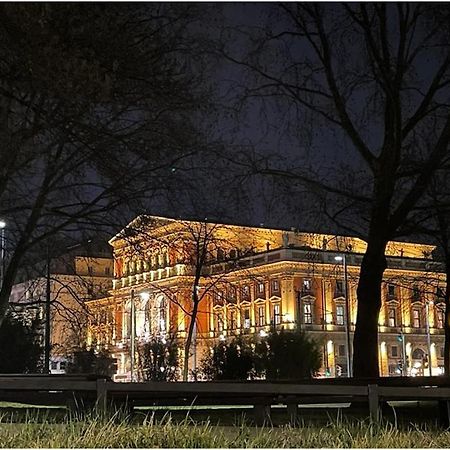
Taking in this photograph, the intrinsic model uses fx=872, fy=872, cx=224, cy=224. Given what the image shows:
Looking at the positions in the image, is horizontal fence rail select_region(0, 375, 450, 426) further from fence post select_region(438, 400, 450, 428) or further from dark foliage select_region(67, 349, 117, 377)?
dark foliage select_region(67, 349, 117, 377)

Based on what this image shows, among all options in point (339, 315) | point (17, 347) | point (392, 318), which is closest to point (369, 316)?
point (17, 347)

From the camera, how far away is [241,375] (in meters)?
39.8

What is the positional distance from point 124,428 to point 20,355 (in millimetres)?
29293

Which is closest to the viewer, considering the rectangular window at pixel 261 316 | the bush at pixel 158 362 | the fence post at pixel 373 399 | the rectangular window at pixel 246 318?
the fence post at pixel 373 399

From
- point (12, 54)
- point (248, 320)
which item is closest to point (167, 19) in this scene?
point (12, 54)

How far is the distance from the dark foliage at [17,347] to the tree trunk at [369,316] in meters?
21.0

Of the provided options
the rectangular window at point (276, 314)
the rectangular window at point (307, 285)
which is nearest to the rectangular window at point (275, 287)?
the rectangular window at point (276, 314)

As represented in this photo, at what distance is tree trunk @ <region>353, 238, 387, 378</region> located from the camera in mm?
19047

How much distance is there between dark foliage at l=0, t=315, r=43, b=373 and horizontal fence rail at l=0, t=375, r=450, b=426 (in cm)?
2149

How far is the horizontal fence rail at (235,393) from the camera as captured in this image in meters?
12.5

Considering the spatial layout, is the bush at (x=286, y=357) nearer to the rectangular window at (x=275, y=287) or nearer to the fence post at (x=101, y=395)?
the rectangular window at (x=275, y=287)

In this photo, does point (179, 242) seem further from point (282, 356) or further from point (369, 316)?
point (282, 356)

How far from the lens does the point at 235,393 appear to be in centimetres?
1334

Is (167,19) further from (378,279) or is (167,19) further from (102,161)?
(378,279)
